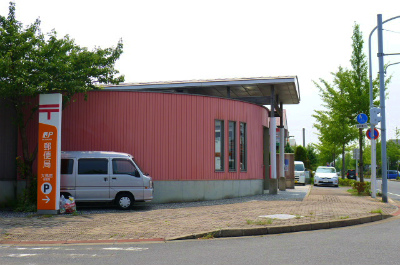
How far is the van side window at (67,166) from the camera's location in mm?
14133

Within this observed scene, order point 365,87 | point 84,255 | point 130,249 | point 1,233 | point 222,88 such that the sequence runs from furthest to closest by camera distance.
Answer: point 365,87 < point 222,88 < point 1,233 < point 130,249 < point 84,255

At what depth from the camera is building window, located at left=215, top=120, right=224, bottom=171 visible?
17766 mm

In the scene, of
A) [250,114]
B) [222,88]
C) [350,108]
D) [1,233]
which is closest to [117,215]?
[1,233]

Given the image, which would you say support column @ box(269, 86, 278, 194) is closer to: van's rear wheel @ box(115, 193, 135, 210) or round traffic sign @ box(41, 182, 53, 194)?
van's rear wheel @ box(115, 193, 135, 210)

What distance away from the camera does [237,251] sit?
7.71m

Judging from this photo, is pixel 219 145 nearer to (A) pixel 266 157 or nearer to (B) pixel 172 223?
(A) pixel 266 157

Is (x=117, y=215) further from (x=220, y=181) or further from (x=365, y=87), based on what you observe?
(x=365, y=87)

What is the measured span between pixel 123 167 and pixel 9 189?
14.5 ft

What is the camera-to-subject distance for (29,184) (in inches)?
568

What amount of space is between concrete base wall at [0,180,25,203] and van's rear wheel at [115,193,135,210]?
12.6 ft

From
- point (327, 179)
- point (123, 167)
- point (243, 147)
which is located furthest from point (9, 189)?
point (327, 179)

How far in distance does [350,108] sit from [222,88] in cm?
868

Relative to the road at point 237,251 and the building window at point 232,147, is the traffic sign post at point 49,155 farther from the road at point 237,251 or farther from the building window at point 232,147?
the building window at point 232,147

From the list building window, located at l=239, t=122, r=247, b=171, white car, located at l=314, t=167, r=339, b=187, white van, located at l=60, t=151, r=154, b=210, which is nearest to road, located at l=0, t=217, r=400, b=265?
white van, located at l=60, t=151, r=154, b=210
